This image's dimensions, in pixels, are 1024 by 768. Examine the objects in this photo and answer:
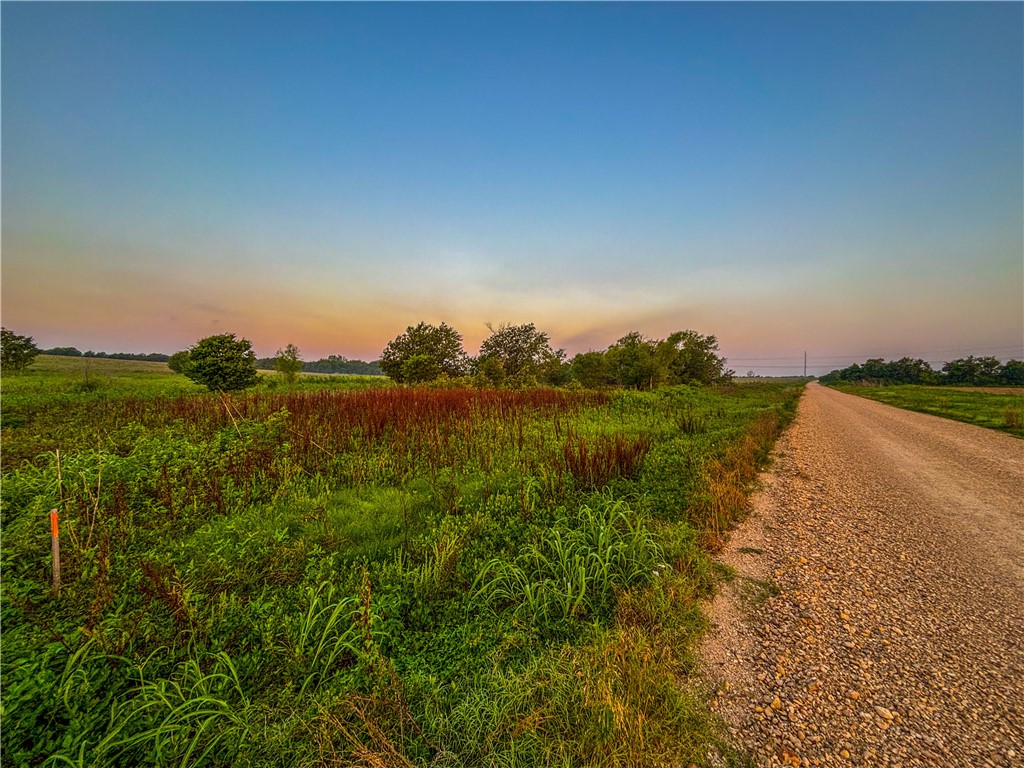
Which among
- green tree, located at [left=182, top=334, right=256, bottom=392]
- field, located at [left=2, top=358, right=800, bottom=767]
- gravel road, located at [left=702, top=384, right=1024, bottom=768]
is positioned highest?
green tree, located at [left=182, top=334, right=256, bottom=392]

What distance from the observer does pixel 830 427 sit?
14.8 m

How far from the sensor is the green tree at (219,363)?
75.7 ft

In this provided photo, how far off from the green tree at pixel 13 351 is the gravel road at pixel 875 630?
173 ft

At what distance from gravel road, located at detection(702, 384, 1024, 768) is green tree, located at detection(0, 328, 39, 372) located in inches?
2079

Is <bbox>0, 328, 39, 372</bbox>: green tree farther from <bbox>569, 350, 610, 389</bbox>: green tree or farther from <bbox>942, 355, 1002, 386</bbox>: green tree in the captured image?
<bbox>942, 355, 1002, 386</bbox>: green tree

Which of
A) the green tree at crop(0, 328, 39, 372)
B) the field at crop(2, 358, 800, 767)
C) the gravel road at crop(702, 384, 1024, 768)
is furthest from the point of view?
the green tree at crop(0, 328, 39, 372)

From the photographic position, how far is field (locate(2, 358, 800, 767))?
198 centimetres

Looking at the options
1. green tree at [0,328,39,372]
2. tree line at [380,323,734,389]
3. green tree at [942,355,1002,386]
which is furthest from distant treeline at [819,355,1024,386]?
green tree at [0,328,39,372]

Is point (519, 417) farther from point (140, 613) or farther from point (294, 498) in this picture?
point (140, 613)

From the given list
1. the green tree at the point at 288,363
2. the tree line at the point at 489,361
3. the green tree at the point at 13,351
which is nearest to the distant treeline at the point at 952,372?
the tree line at the point at 489,361

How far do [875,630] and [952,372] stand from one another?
127 meters

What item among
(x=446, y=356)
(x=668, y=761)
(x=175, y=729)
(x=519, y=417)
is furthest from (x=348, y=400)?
(x=446, y=356)

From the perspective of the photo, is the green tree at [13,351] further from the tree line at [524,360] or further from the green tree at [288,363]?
the tree line at [524,360]

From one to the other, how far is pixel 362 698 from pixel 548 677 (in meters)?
1.20
